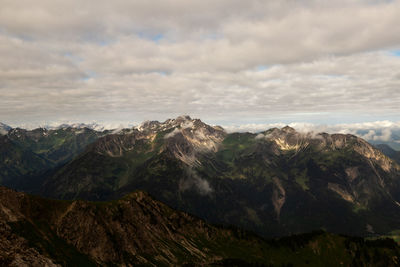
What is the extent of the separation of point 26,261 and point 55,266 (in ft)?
71.2

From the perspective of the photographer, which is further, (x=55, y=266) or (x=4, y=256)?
(x=55, y=266)

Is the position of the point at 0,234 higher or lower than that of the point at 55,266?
higher

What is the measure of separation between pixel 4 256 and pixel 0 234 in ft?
78.6

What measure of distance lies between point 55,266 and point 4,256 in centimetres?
3550

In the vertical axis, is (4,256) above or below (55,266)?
above

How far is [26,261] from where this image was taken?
180000 millimetres

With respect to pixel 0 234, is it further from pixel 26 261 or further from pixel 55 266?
pixel 55 266

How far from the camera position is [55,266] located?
196 meters

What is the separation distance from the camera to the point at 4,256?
562 ft

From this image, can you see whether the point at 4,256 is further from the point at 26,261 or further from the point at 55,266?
the point at 55,266

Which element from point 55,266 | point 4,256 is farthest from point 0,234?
point 55,266

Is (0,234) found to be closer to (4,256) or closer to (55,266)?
(4,256)

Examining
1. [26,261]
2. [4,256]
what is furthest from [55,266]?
[4,256]

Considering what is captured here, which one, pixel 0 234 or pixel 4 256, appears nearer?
pixel 4 256
